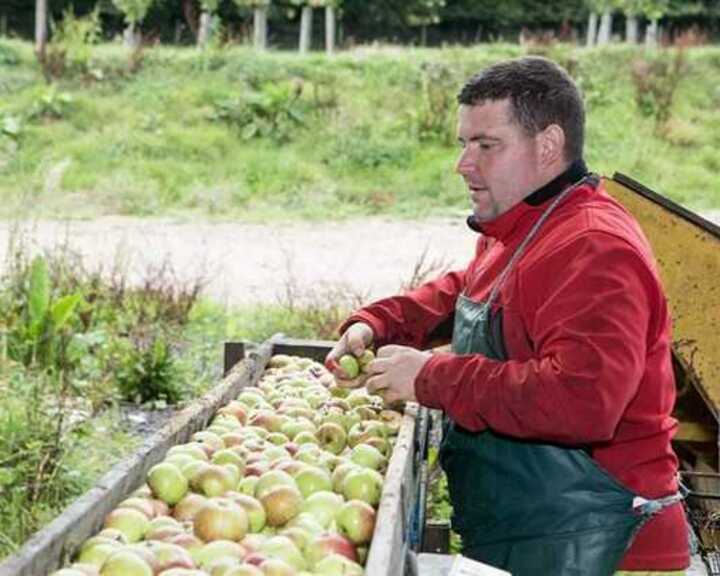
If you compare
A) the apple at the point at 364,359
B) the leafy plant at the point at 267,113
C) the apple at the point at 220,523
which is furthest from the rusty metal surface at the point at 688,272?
the leafy plant at the point at 267,113

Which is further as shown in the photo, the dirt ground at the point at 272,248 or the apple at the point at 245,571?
the dirt ground at the point at 272,248

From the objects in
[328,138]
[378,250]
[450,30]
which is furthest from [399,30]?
[378,250]

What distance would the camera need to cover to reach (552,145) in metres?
3.32

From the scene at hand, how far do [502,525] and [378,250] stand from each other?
1108cm

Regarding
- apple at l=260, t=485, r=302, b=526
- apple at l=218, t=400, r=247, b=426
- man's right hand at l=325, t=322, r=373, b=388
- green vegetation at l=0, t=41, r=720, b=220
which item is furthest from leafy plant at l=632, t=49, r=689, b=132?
apple at l=260, t=485, r=302, b=526

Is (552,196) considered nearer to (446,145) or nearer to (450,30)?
(446,145)

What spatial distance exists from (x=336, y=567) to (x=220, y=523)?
0.35 meters

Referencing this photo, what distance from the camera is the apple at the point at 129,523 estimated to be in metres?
3.04

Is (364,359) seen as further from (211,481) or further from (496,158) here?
(496,158)

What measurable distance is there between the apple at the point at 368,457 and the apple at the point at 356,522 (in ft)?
1.36

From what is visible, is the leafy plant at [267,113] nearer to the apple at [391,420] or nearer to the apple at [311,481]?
the apple at [391,420]

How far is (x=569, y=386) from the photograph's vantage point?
9.72 ft

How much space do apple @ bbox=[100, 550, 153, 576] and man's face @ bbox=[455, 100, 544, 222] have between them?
1.29m

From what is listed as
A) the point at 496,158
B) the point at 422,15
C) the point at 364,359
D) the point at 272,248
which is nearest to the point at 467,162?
the point at 496,158
